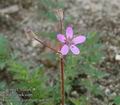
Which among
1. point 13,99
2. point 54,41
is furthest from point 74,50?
point 54,41

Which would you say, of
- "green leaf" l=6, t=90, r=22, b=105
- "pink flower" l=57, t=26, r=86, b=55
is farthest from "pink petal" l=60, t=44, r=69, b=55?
"green leaf" l=6, t=90, r=22, b=105

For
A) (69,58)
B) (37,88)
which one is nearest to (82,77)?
(69,58)

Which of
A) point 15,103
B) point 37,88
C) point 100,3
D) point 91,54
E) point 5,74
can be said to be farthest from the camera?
point 100,3

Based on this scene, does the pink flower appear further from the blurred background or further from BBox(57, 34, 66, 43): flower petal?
the blurred background

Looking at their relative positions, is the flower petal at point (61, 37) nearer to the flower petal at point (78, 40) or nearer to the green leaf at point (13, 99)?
the flower petal at point (78, 40)

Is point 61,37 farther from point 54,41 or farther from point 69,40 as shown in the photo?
point 54,41

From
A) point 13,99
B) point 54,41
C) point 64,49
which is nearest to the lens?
point 64,49

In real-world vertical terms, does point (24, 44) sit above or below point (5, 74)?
above

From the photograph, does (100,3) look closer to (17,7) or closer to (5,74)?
(17,7)
